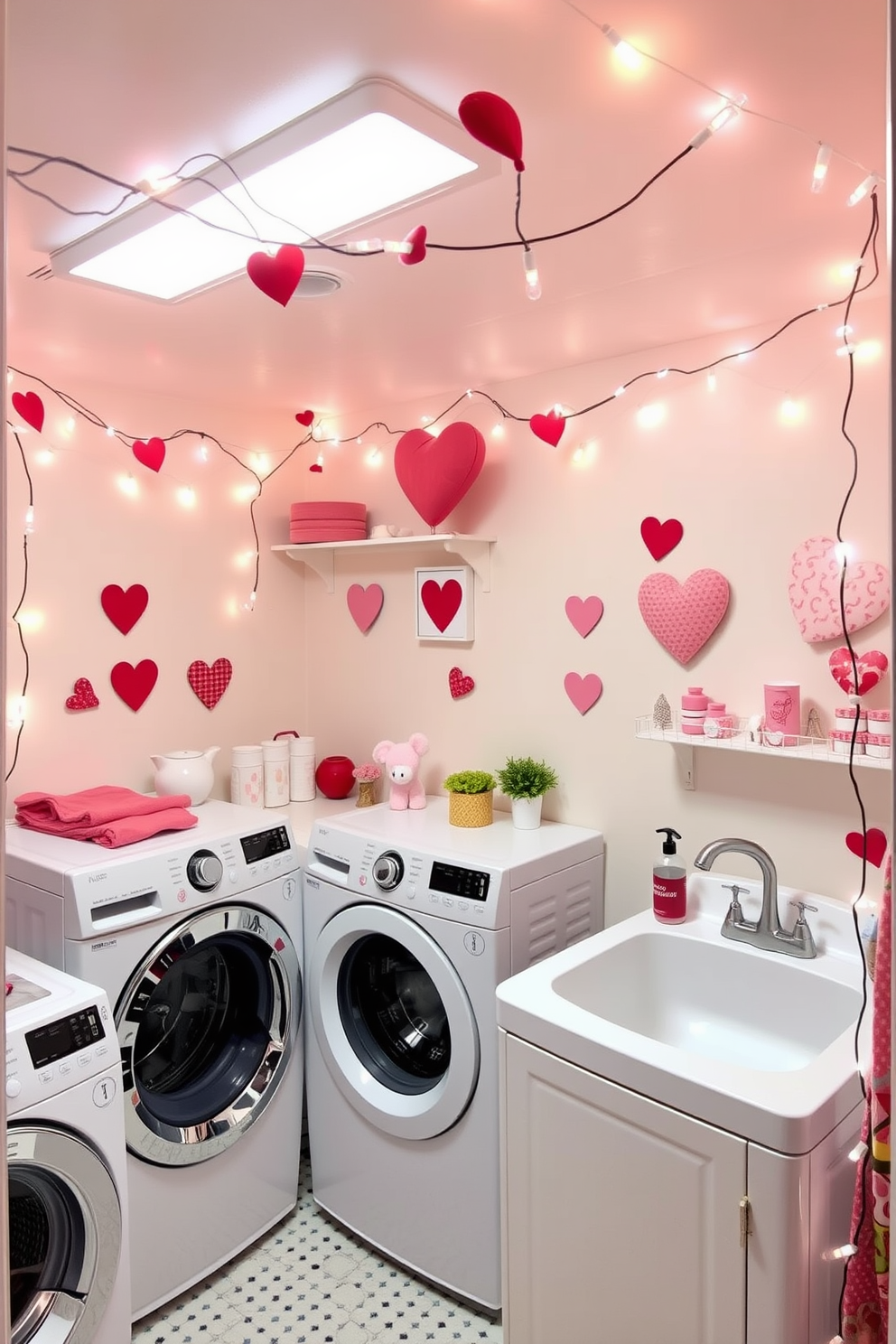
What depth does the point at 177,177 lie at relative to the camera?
1.41 metres

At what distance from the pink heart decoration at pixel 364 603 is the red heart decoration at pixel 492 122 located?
204 cm

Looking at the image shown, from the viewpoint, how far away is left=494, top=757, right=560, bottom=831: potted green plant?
8.08ft

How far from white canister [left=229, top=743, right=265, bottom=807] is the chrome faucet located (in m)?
1.57

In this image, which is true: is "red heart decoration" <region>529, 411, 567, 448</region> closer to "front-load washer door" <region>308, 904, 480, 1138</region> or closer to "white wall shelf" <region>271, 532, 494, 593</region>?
"white wall shelf" <region>271, 532, 494, 593</region>

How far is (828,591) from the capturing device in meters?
2.02

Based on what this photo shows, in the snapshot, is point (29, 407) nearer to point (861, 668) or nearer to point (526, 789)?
point (526, 789)

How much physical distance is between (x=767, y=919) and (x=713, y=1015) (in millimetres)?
251

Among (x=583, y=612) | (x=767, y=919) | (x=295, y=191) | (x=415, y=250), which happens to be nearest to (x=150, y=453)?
(x=583, y=612)

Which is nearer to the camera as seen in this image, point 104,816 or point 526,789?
point 104,816

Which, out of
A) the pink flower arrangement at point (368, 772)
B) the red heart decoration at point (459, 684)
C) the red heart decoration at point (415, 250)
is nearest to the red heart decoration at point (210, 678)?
the pink flower arrangement at point (368, 772)

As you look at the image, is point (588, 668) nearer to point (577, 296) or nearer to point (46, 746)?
point (577, 296)

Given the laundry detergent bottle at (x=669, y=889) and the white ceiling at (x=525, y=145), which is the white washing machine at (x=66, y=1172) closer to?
the laundry detergent bottle at (x=669, y=889)

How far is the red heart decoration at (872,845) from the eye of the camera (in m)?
1.99

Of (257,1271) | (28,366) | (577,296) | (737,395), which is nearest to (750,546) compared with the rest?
(737,395)
